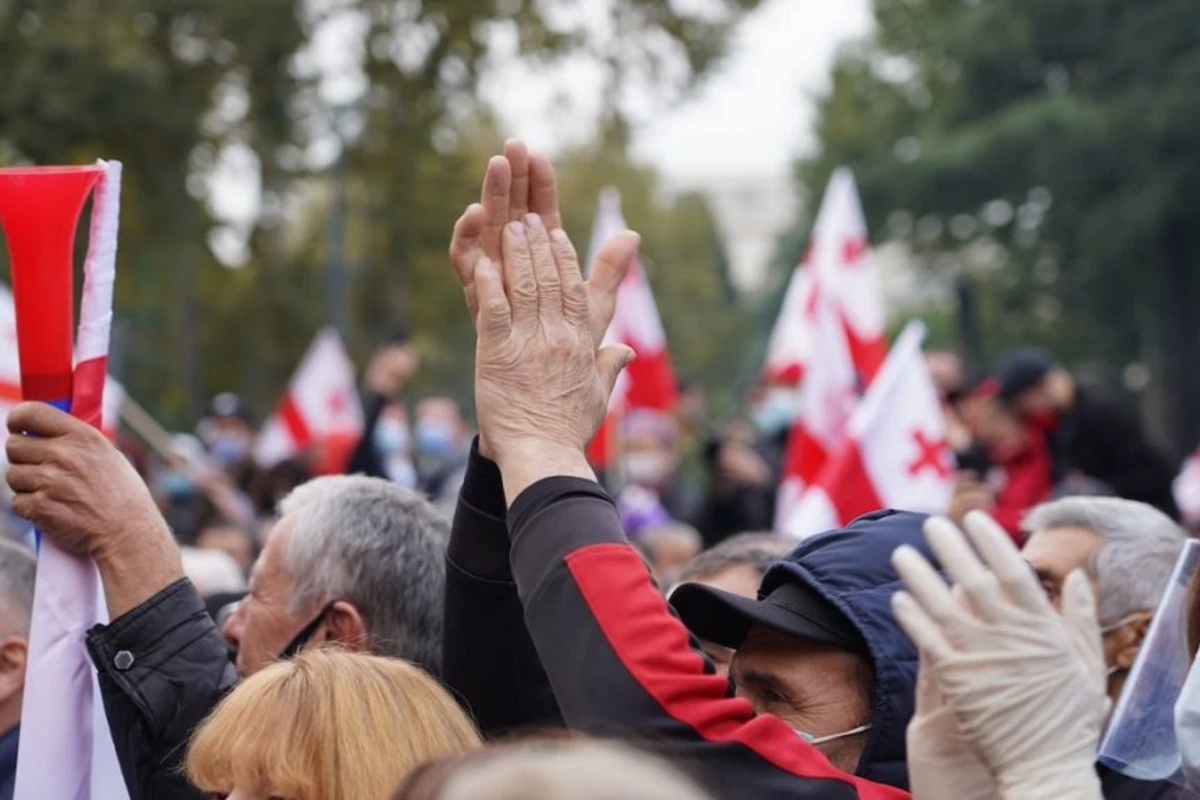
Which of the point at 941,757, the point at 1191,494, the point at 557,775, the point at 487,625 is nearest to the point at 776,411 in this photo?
the point at 1191,494

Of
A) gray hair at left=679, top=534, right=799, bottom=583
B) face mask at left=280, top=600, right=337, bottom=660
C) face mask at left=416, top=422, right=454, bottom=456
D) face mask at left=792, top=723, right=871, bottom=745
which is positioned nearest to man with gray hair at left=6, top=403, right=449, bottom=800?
face mask at left=280, top=600, right=337, bottom=660

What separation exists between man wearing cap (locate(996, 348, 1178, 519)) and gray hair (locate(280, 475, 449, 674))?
16.3ft

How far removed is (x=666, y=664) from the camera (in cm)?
240

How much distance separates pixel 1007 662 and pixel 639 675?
0.51 metres

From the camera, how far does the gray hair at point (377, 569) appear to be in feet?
12.1

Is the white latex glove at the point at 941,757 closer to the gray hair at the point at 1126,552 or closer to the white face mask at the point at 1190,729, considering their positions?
the white face mask at the point at 1190,729

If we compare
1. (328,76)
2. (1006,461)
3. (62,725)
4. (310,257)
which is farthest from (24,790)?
(310,257)

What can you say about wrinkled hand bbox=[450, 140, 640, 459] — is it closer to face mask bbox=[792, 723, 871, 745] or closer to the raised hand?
the raised hand

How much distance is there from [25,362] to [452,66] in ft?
65.6

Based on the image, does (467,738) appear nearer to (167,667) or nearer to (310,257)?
(167,667)

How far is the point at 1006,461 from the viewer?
28.0 feet

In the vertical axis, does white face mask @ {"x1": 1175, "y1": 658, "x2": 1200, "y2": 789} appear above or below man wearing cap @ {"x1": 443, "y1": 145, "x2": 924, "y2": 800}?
below

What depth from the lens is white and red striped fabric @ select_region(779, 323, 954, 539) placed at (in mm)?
7168

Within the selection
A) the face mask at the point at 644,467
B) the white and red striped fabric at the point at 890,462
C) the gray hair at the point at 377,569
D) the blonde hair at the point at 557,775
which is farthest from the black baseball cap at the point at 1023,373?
the blonde hair at the point at 557,775
